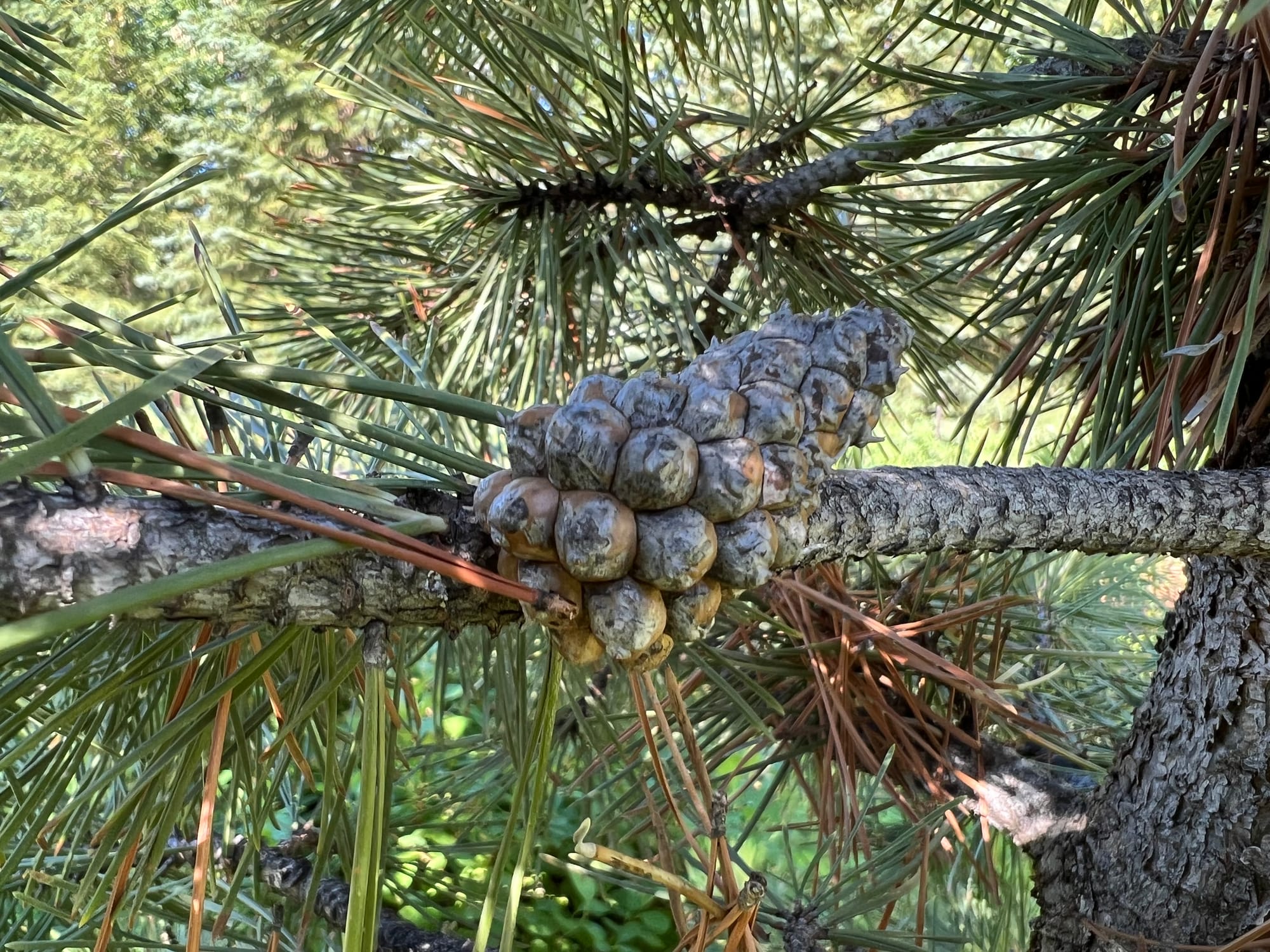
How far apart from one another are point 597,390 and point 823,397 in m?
0.07

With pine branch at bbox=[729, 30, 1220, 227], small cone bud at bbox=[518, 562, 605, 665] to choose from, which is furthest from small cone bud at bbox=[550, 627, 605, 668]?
pine branch at bbox=[729, 30, 1220, 227]

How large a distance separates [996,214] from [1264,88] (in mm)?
119

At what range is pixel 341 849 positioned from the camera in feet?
1.46

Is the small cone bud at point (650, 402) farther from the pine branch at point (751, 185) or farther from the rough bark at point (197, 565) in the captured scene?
the pine branch at point (751, 185)

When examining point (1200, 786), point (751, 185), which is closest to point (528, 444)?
point (1200, 786)

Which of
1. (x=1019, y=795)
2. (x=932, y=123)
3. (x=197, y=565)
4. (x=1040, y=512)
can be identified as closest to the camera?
(x=197, y=565)

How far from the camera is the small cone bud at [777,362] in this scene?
282 millimetres

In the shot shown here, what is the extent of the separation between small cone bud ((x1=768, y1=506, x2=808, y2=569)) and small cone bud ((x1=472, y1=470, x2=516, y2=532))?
0.07 m

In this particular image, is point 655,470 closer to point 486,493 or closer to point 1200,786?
point 486,493

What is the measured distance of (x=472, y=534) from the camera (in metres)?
0.27

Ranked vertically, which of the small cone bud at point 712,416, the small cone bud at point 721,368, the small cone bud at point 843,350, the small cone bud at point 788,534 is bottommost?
the small cone bud at point 788,534

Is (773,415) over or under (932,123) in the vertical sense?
under

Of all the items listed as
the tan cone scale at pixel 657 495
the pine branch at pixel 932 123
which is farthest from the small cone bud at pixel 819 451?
the pine branch at pixel 932 123

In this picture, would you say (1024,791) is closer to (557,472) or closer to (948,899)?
(948,899)
